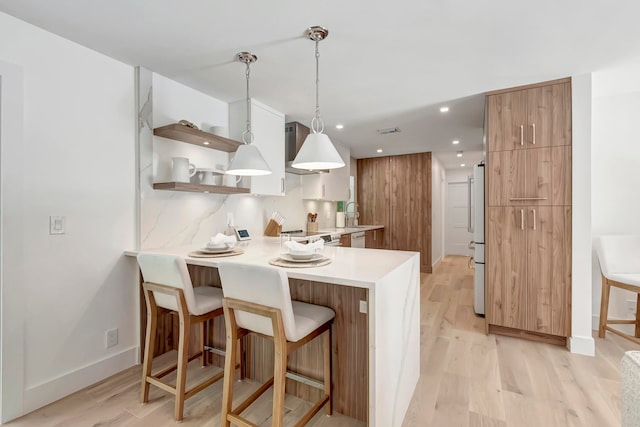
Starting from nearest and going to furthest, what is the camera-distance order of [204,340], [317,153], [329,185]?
1. [317,153]
2. [204,340]
3. [329,185]

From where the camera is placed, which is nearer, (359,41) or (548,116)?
(359,41)

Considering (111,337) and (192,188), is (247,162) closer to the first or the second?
(192,188)

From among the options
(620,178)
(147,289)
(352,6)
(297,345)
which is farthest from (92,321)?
(620,178)

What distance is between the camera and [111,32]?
187cm

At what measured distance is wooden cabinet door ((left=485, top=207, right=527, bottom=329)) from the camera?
2693 mm

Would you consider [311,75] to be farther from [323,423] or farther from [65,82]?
[323,423]

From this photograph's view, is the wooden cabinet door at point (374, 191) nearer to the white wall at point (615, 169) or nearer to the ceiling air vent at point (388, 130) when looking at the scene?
the ceiling air vent at point (388, 130)

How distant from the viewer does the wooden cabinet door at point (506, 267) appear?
106 inches

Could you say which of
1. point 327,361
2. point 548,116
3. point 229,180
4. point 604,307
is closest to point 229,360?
point 327,361

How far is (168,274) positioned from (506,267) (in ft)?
9.17

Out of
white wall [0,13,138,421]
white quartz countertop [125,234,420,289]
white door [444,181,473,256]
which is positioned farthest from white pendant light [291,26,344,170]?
white door [444,181,473,256]

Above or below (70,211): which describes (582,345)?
below

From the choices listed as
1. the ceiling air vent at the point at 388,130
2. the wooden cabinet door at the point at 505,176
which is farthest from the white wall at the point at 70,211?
the wooden cabinet door at the point at 505,176

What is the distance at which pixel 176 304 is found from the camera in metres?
1.74
